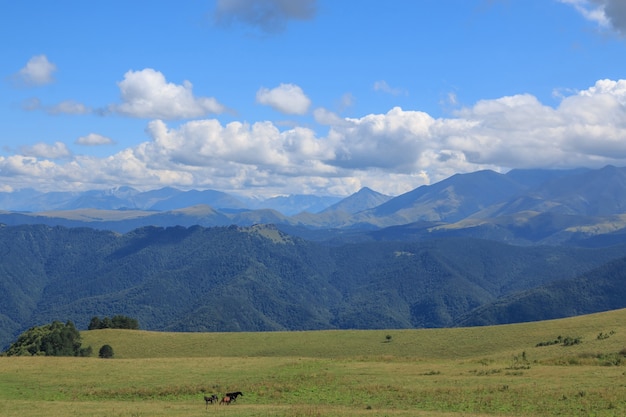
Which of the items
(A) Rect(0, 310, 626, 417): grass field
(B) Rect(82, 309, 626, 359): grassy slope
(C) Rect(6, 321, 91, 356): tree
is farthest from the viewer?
(C) Rect(6, 321, 91, 356): tree

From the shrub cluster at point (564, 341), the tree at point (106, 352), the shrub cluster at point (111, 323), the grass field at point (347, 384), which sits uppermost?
the grass field at point (347, 384)

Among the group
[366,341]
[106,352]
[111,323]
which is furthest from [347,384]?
[111,323]

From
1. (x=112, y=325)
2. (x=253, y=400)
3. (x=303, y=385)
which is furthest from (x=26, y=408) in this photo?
(x=112, y=325)

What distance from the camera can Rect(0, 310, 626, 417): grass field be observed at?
1642 inches

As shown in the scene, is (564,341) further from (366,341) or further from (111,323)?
(111,323)

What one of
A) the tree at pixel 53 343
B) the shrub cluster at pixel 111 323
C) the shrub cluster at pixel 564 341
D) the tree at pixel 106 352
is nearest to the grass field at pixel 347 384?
the shrub cluster at pixel 564 341

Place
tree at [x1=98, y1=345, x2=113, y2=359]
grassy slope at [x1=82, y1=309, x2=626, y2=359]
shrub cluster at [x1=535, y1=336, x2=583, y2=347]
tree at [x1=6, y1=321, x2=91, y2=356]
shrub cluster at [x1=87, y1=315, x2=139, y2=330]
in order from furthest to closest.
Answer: shrub cluster at [x1=87, y1=315, x2=139, y2=330] → tree at [x1=6, y1=321, x2=91, y2=356] → tree at [x1=98, y1=345, x2=113, y2=359] → grassy slope at [x1=82, y1=309, x2=626, y2=359] → shrub cluster at [x1=535, y1=336, x2=583, y2=347]

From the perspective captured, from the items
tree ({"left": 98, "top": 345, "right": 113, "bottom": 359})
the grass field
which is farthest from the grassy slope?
tree ({"left": 98, "top": 345, "right": 113, "bottom": 359})

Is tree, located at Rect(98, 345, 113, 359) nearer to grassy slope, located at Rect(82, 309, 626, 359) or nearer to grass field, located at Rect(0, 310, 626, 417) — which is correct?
grassy slope, located at Rect(82, 309, 626, 359)

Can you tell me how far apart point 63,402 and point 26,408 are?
12.9 ft

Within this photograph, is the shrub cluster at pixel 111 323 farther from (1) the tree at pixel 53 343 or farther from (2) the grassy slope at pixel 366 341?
(1) the tree at pixel 53 343

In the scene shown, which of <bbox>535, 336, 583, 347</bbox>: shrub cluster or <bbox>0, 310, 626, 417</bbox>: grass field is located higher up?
<bbox>0, 310, 626, 417</bbox>: grass field

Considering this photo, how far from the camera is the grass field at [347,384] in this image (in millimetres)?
41719

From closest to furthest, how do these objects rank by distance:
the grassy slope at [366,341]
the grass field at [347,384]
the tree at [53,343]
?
1. the grass field at [347,384]
2. the grassy slope at [366,341]
3. the tree at [53,343]
